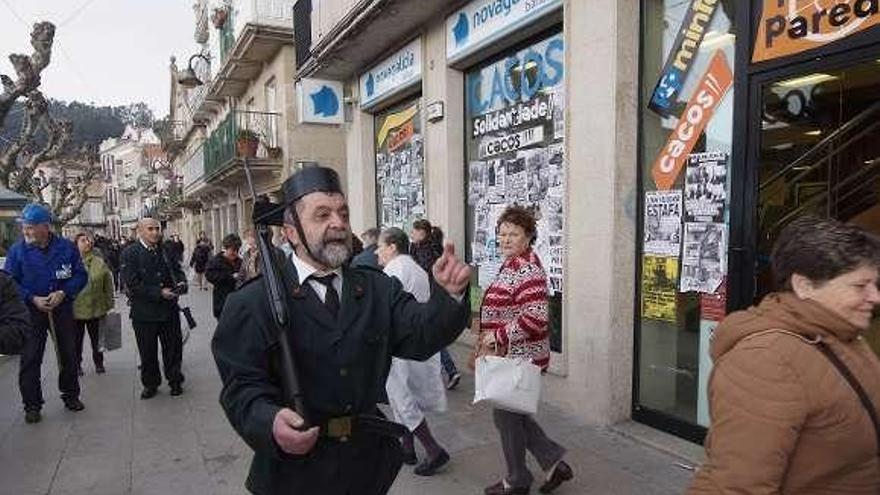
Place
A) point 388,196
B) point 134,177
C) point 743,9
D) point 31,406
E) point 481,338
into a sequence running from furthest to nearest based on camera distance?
1. point 134,177
2. point 388,196
3. point 31,406
4. point 743,9
5. point 481,338

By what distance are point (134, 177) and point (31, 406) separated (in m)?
76.5

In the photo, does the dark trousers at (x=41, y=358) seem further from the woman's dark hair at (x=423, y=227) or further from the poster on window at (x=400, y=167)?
the poster on window at (x=400, y=167)

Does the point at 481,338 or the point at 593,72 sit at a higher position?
the point at 593,72

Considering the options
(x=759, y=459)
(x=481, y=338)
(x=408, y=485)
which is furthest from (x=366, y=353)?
(x=408, y=485)

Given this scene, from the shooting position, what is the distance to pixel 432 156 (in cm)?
783

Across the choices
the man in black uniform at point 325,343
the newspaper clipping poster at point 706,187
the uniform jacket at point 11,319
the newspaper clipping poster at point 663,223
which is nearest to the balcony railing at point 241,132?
the uniform jacket at point 11,319

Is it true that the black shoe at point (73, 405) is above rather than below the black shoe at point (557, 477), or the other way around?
below

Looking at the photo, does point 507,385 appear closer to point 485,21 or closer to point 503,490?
point 503,490

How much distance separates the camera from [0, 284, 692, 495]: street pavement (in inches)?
159

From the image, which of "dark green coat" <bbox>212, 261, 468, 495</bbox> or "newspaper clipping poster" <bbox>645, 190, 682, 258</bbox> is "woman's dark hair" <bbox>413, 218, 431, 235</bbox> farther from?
"dark green coat" <bbox>212, 261, 468, 495</bbox>

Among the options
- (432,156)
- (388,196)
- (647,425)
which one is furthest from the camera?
(388,196)

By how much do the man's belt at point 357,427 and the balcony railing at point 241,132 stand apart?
13235mm

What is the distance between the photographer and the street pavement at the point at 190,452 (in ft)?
13.3

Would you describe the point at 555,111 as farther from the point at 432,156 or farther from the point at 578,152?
the point at 432,156
